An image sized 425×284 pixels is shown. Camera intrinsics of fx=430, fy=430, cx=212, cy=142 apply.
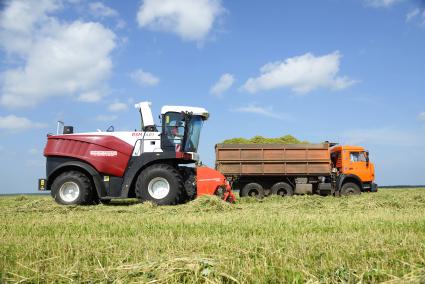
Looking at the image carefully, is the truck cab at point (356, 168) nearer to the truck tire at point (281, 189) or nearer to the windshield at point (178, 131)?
the truck tire at point (281, 189)

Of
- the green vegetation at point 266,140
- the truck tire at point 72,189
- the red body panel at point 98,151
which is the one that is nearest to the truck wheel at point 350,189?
the green vegetation at point 266,140

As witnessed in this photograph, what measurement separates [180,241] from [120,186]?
806cm

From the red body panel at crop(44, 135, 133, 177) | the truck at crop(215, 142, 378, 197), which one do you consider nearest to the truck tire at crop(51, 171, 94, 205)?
the red body panel at crop(44, 135, 133, 177)

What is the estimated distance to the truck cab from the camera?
17531 mm

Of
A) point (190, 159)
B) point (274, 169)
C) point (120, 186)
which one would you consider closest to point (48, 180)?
point (120, 186)

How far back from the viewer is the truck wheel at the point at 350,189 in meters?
17.3

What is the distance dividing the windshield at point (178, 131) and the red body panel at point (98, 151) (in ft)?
3.76

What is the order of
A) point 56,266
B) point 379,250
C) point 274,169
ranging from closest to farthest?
point 56,266
point 379,250
point 274,169

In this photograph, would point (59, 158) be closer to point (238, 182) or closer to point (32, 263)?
point (238, 182)

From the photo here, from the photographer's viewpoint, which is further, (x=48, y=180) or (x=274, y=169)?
(x=274, y=169)

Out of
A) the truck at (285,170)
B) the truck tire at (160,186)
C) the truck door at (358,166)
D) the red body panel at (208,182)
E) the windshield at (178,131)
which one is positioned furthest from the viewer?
the truck door at (358,166)

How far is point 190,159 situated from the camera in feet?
42.9

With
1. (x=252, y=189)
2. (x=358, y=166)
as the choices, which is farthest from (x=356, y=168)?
(x=252, y=189)

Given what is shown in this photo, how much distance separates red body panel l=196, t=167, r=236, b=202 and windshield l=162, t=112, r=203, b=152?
101cm
